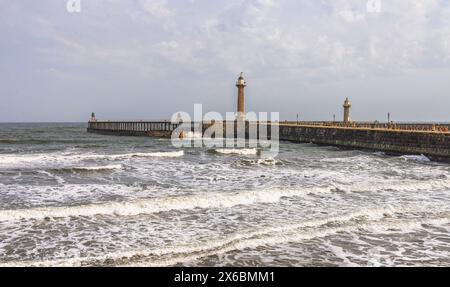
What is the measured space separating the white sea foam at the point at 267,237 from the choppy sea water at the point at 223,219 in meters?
0.02

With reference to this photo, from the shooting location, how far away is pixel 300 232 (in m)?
7.98

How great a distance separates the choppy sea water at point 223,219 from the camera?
6598 mm

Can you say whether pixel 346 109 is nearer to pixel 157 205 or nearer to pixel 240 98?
pixel 240 98

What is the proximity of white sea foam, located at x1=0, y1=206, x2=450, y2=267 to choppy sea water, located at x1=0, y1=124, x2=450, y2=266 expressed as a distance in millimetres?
20

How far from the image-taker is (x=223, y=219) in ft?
30.3

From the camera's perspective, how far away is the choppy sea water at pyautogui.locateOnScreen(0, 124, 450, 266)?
6.60 metres

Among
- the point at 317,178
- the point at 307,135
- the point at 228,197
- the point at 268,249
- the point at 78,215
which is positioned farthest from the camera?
Answer: the point at 307,135

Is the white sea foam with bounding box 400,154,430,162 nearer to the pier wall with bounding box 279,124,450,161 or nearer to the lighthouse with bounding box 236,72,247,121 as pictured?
the pier wall with bounding box 279,124,450,161

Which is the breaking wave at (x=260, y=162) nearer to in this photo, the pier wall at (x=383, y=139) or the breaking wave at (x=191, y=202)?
the breaking wave at (x=191, y=202)

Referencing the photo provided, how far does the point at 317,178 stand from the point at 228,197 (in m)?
5.54
